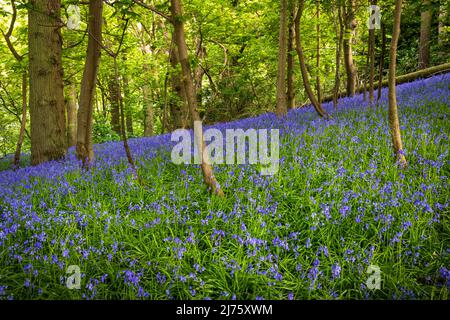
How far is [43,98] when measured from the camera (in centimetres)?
686

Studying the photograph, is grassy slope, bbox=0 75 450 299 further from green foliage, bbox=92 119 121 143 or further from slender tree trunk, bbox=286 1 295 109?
green foliage, bbox=92 119 121 143

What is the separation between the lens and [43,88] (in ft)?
22.5

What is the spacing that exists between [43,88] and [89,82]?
6.09 feet

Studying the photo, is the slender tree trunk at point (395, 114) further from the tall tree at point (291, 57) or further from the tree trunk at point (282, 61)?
the tall tree at point (291, 57)

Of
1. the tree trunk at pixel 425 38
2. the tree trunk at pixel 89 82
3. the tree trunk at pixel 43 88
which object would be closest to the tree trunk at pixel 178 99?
the tree trunk at pixel 43 88

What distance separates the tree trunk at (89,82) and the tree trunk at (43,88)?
52.9 inches

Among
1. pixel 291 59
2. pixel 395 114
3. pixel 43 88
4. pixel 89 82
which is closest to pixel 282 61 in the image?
pixel 291 59

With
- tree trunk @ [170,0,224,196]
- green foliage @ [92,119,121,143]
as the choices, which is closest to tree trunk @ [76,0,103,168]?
tree trunk @ [170,0,224,196]

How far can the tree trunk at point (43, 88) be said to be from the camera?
22.5ft

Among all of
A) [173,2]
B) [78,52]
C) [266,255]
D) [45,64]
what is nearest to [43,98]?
[45,64]

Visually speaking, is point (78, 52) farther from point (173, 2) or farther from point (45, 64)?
point (173, 2)

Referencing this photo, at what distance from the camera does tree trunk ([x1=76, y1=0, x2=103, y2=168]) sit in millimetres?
5652

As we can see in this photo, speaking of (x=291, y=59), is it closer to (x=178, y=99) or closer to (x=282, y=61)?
(x=282, y=61)
